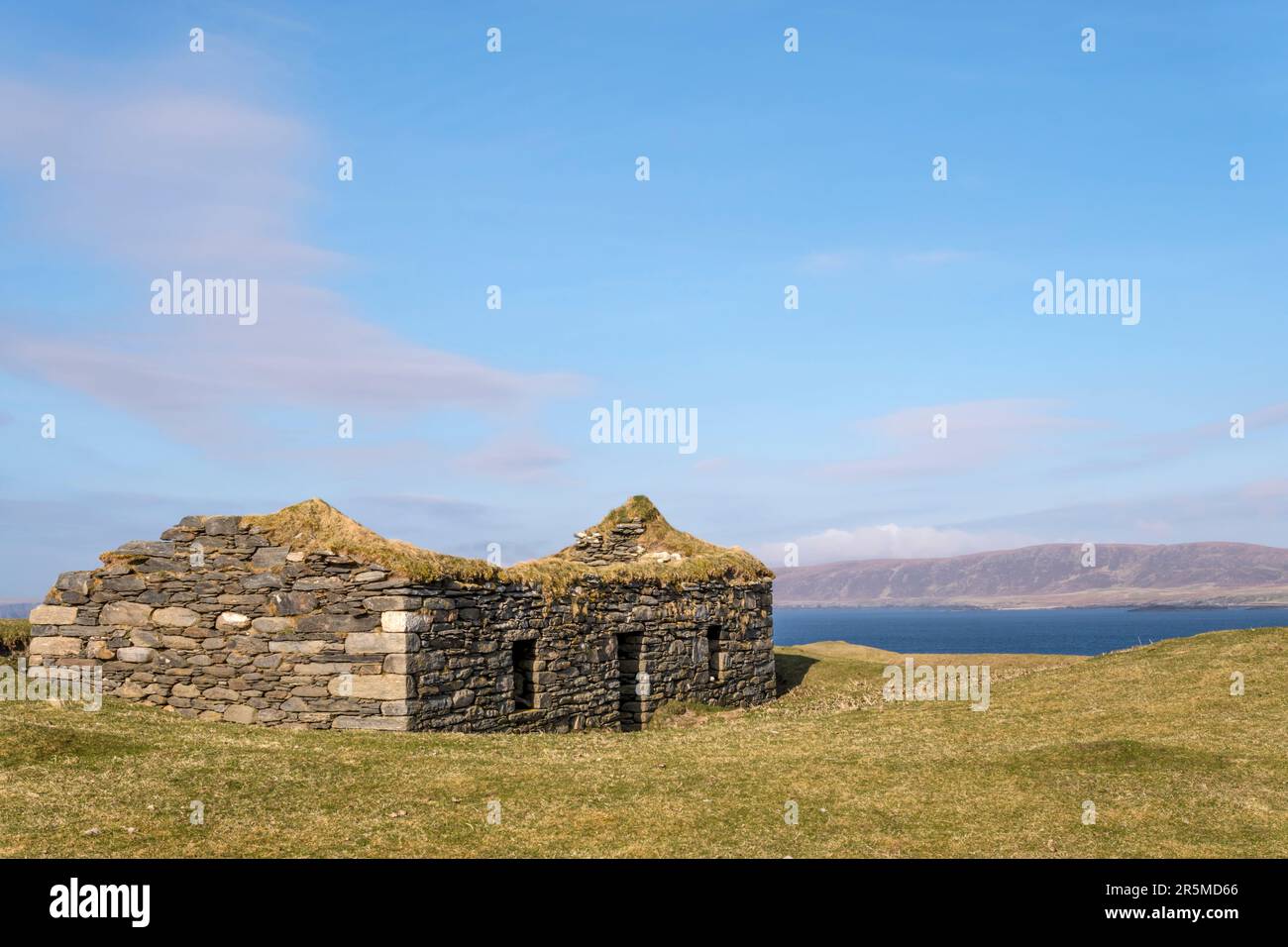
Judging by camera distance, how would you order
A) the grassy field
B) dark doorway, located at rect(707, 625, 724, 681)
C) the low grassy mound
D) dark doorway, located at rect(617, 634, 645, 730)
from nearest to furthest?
the grassy field < the low grassy mound < dark doorway, located at rect(617, 634, 645, 730) < dark doorway, located at rect(707, 625, 724, 681)

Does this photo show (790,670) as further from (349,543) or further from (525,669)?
(349,543)

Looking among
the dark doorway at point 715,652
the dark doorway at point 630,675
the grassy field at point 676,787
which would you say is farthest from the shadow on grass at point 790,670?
the grassy field at point 676,787

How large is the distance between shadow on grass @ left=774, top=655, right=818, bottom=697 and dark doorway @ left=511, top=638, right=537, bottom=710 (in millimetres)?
10999

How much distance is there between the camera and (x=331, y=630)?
17.6 metres

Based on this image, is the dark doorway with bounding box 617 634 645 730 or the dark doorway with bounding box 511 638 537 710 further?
the dark doorway with bounding box 617 634 645 730

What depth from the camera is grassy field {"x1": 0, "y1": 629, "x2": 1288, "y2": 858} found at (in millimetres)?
10930

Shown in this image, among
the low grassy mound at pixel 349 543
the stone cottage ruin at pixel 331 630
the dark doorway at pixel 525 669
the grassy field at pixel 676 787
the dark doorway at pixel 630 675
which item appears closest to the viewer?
the grassy field at pixel 676 787

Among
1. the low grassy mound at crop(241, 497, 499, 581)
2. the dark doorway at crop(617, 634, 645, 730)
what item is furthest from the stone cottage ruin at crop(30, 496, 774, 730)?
the dark doorway at crop(617, 634, 645, 730)

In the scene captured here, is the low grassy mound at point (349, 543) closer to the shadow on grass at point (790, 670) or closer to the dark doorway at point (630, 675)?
the dark doorway at point (630, 675)

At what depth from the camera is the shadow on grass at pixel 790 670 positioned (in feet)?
99.4

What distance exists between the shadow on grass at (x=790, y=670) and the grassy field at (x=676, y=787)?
1015cm

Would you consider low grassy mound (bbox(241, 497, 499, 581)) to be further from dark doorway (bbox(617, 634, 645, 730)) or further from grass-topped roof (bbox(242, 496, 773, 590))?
dark doorway (bbox(617, 634, 645, 730))

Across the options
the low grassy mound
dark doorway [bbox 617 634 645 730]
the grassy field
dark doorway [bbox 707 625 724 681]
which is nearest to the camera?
the grassy field
